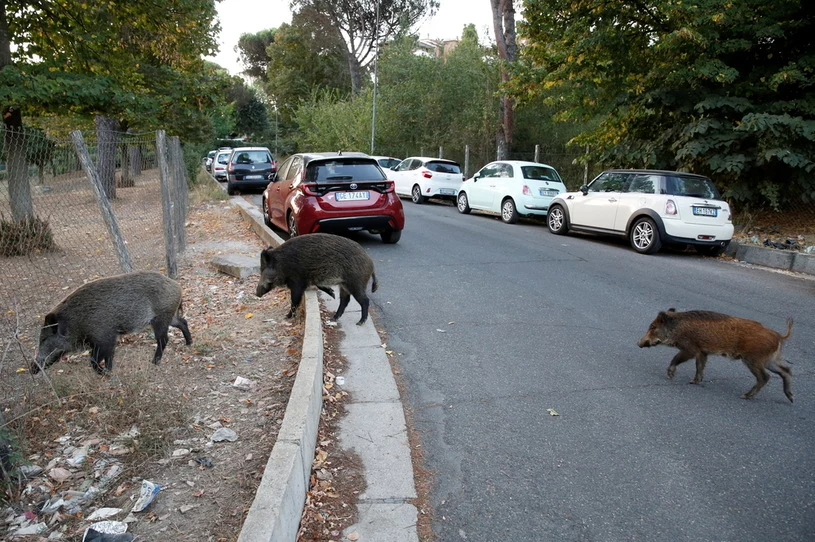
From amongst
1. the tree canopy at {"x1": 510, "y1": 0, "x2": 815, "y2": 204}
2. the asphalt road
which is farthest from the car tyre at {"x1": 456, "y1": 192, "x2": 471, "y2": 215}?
the asphalt road

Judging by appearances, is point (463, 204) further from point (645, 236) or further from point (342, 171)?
point (342, 171)

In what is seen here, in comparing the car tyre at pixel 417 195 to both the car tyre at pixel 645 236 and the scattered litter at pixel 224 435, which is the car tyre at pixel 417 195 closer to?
the car tyre at pixel 645 236

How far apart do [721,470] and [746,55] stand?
1294 cm

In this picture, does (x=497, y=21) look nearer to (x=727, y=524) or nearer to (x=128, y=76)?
(x=128, y=76)

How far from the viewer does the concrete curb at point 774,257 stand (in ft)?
33.6

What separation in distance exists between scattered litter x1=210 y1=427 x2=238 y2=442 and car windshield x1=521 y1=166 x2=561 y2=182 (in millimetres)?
13248

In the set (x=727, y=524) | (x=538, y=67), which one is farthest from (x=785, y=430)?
(x=538, y=67)

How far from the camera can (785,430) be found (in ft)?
13.3

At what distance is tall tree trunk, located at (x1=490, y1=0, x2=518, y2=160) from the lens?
2181 cm

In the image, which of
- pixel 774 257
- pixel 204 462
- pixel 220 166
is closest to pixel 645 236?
pixel 774 257

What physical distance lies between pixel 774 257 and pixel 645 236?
2292mm

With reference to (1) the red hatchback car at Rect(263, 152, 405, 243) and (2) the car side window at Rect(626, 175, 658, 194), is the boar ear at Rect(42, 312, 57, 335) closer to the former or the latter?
(1) the red hatchback car at Rect(263, 152, 405, 243)

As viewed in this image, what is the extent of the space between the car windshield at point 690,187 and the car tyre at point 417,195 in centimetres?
1093

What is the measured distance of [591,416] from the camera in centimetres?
422
